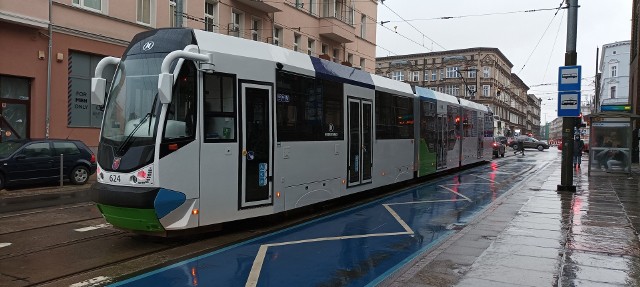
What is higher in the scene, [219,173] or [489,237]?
[219,173]

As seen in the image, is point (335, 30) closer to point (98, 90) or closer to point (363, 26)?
point (363, 26)

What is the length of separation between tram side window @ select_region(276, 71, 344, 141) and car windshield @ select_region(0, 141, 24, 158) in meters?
9.87

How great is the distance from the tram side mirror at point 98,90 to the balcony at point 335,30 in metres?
25.7

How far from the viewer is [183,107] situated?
23.7ft

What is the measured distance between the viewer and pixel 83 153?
16281 mm

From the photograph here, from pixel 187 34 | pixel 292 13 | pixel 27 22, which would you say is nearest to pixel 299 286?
pixel 187 34

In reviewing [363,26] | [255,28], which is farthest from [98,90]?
[363,26]

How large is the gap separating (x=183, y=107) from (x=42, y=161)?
10.1 m

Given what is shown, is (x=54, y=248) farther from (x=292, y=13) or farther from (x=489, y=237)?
(x=292, y=13)

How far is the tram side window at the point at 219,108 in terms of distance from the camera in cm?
752

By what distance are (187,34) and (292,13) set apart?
23.6 meters

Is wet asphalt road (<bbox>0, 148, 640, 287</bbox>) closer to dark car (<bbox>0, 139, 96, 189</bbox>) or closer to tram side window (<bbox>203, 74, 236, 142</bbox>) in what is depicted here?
tram side window (<bbox>203, 74, 236, 142</bbox>)

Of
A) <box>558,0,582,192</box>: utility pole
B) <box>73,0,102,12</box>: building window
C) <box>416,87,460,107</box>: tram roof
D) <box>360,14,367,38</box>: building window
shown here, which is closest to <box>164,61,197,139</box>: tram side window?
<box>416,87,460,107</box>: tram roof

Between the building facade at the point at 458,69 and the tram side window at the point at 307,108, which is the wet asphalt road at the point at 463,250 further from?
the building facade at the point at 458,69
